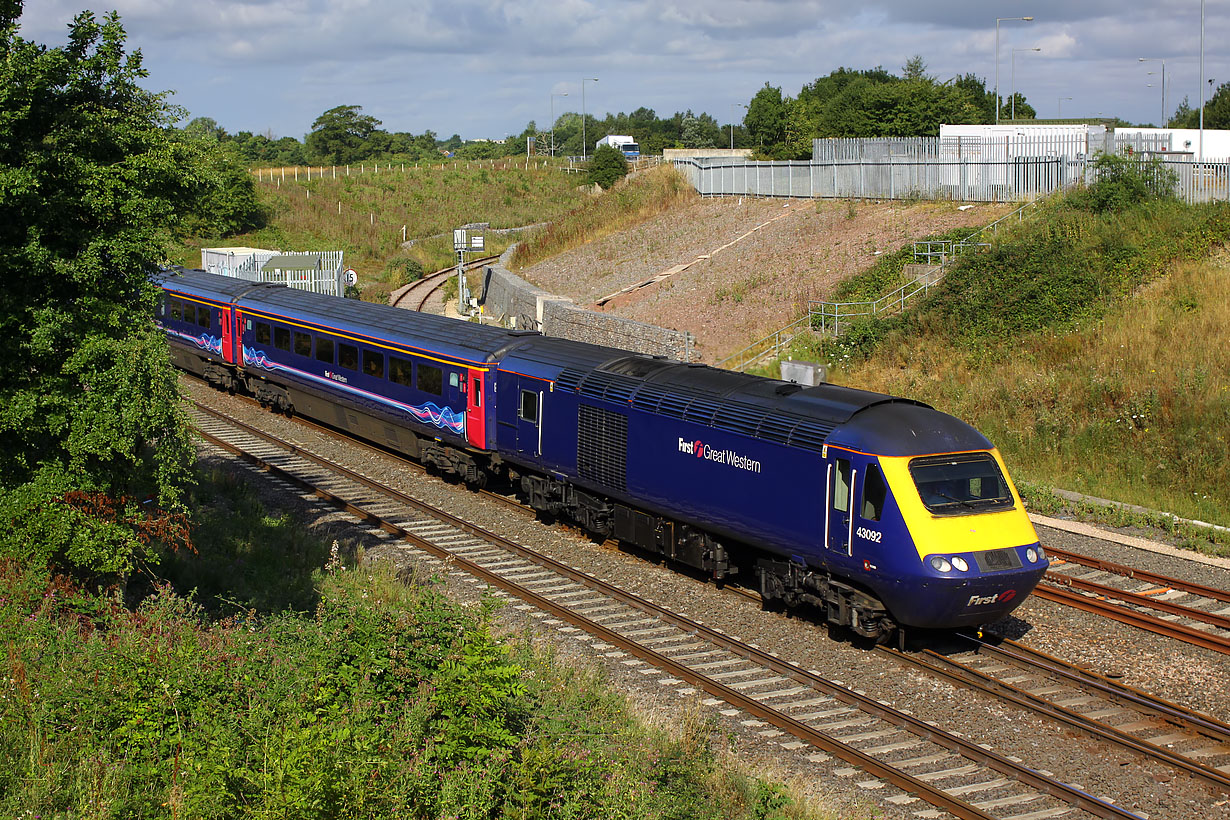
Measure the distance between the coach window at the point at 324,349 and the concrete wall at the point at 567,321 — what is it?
395 inches

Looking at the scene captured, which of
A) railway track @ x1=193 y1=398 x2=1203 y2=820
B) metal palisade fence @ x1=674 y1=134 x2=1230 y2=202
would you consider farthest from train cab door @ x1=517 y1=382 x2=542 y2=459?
metal palisade fence @ x1=674 y1=134 x2=1230 y2=202

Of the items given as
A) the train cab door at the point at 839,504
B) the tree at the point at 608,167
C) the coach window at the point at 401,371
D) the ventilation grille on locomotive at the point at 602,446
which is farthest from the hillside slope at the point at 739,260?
the tree at the point at 608,167

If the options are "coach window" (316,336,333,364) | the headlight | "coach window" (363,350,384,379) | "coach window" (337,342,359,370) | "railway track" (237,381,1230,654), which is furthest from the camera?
"coach window" (316,336,333,364)

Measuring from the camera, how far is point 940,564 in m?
12.2

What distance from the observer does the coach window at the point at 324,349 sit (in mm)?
25141

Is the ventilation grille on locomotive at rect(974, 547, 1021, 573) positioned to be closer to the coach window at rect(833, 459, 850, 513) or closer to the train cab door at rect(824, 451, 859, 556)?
the train cab door at rect(824, 451, 859, 556)

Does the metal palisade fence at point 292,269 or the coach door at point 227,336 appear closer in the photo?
the coach door at point 227,336

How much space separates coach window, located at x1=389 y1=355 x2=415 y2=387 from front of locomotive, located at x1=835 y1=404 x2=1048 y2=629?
456 inches

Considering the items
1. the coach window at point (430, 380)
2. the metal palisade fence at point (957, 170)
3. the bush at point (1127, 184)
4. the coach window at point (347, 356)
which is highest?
the metal palisade fence at point (957, 170)

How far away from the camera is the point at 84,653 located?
31.1 feet

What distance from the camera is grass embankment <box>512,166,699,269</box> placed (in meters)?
53.4

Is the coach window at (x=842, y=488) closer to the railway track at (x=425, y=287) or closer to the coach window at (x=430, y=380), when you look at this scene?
the coach window at (x=430, y=380)

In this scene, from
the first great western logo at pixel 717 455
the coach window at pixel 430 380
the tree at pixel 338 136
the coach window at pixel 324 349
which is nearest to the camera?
the first great western logo at pixel 717 455

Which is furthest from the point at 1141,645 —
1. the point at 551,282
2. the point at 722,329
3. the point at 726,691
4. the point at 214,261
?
the point at 214,261
